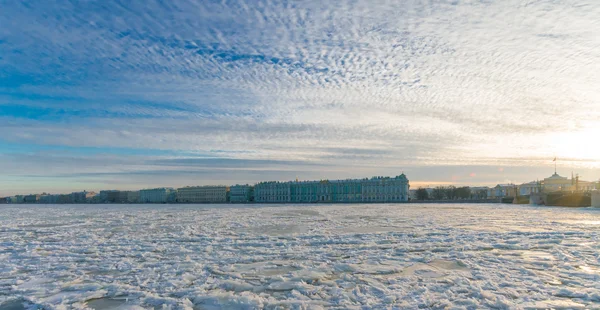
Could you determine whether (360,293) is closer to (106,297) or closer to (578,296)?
(578,296)

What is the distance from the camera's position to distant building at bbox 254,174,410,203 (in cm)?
11031

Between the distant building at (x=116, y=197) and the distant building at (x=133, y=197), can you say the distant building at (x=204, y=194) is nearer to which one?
the distant building at (x=133, y=197)

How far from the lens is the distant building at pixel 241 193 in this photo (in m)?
143

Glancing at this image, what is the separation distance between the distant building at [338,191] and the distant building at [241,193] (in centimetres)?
825

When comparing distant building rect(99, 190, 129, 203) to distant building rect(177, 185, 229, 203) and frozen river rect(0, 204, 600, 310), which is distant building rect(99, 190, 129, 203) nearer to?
distant building rect(177, 185, 229, 203)

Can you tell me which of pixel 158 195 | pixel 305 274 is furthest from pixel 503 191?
pixel 305 274

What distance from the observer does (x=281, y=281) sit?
291 inches

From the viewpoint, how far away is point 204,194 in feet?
520

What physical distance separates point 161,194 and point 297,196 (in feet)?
227

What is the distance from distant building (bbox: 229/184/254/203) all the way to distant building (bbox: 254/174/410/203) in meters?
8.25

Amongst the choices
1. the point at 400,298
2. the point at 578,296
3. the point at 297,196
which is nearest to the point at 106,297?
the point at 400,298

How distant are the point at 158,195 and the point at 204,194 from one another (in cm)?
2317

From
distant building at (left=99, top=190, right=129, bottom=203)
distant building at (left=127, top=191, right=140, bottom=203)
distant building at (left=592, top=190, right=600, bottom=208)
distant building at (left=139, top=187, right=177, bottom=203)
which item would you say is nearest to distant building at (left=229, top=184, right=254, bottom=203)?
distant building at (left=139, top=187, right=177, bottom=203)

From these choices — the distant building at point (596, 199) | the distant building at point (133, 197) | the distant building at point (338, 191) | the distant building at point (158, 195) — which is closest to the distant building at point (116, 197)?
the distant building at point (133, 197)
